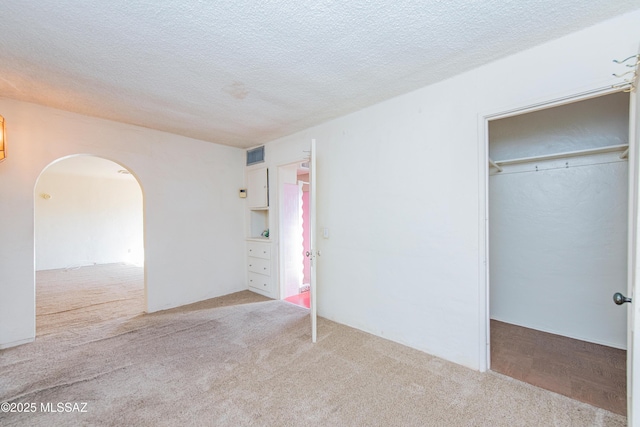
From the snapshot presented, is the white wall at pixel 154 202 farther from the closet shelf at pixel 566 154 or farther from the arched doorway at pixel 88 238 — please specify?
the closet shelf at pixel 566 154

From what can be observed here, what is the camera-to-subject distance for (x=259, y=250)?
4598 mm

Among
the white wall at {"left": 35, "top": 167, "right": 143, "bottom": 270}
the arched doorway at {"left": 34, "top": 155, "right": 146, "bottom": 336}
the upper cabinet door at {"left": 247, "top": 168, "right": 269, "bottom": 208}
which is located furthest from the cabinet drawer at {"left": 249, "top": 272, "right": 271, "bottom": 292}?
the white wall at {"left": 35, "top": 167, "right": 143, "bottom": 270}

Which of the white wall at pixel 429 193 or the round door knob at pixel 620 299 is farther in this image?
the white wall at pixel 429 193

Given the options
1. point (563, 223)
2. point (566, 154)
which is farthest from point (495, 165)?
point (563, 223)

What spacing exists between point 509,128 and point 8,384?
5450mm

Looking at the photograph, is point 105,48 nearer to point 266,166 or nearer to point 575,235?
point 266,166

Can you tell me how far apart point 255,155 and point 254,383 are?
3470 mm

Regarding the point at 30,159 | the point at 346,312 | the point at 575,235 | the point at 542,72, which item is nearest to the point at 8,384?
the point at 30,159

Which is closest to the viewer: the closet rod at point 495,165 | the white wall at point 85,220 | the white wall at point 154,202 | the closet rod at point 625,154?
the closet rod at point 625,154

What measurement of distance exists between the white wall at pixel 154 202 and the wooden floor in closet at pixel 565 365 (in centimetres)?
390

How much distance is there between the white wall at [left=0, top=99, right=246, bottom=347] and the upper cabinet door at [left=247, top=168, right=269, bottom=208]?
218 millimetres

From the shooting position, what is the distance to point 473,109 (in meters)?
2.30

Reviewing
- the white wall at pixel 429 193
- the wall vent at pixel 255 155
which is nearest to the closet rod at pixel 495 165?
the white wall at pixel 429 193

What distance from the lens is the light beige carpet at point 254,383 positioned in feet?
5.78
